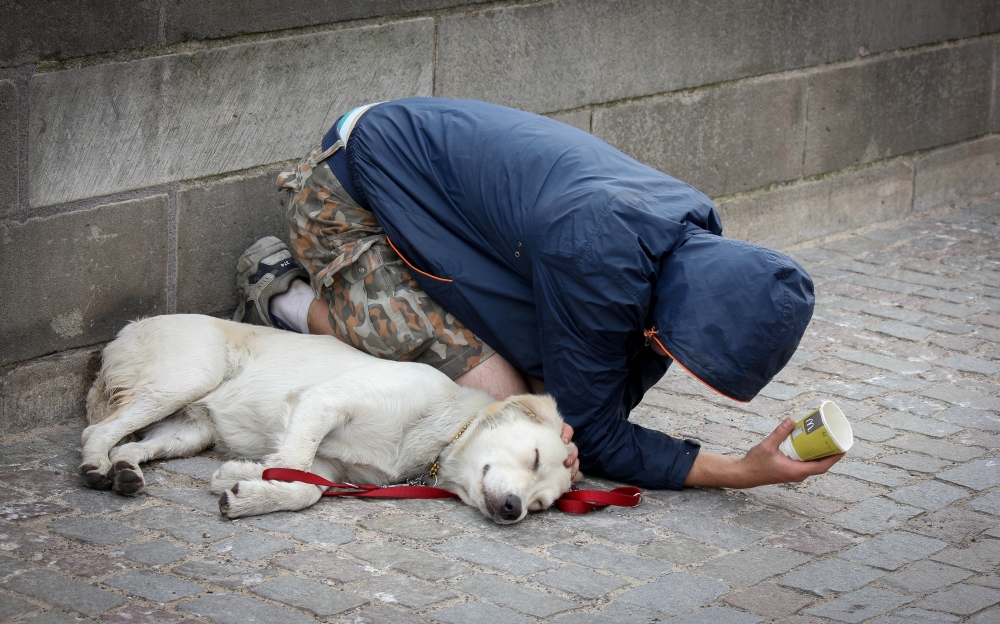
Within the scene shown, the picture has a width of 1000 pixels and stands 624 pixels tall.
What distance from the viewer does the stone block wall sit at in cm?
436

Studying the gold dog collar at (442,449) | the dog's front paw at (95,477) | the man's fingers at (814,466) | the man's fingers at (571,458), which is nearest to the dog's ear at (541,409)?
the man's fingers at (571,458)

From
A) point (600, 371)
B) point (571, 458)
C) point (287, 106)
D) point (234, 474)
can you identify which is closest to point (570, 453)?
point (571, 458)

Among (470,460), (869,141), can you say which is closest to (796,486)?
(470,460)

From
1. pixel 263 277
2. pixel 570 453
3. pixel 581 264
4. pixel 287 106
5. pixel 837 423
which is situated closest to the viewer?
pixel 581 264

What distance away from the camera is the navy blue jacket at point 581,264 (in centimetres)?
377

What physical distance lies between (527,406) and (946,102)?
575 centimetres

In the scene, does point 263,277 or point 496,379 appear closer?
point 496,379

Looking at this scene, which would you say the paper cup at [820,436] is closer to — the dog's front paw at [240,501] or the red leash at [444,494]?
the red leash at [444,494]

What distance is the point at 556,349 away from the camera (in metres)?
4.07

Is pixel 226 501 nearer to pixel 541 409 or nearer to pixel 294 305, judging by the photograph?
pixel 541 409

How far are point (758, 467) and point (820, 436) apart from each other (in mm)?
311

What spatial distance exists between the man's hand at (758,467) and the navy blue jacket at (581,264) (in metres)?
0.07

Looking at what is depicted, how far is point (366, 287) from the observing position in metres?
4.62

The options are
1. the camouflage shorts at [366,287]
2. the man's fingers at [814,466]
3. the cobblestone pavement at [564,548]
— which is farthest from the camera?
the camouflage shorts at [366,287]
